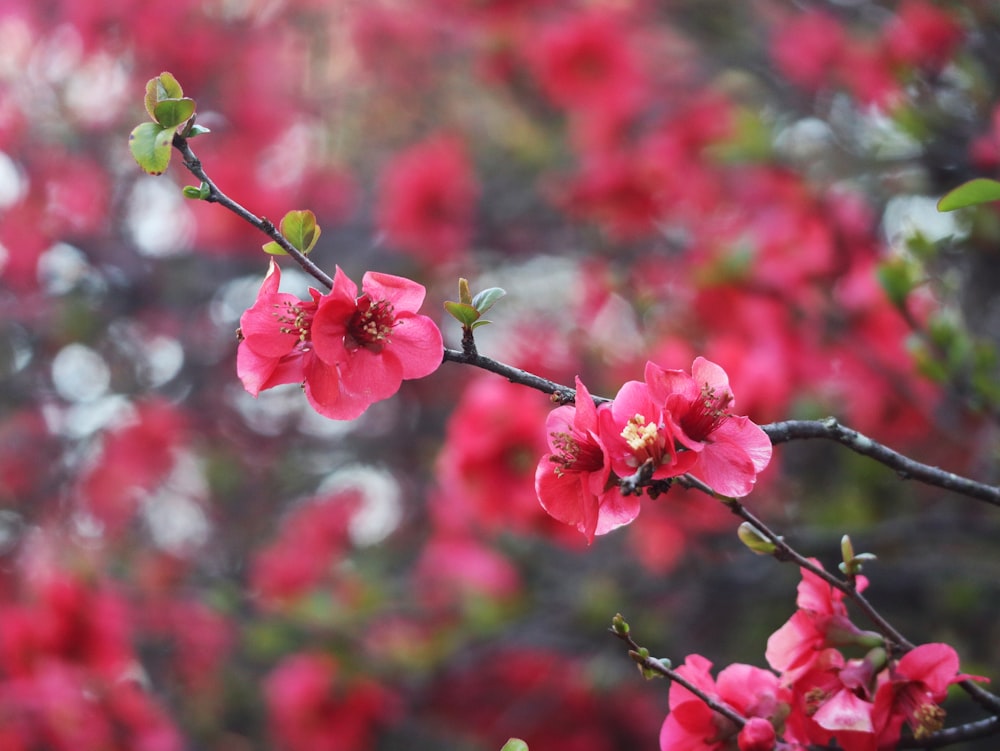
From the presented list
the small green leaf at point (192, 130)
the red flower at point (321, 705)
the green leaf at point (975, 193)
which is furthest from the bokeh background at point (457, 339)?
the small green leaf at point (192, 130)

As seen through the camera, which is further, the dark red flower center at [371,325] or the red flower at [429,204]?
the red flower at [429,204]

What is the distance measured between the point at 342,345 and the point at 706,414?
241mm

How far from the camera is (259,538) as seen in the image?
289cm

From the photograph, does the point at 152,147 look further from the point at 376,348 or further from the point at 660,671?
the point at 660,671

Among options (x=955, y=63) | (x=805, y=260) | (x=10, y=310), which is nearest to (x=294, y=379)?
(x=805, y=260)

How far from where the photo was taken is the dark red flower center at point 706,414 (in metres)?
0.56

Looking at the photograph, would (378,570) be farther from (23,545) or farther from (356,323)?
(356,323)

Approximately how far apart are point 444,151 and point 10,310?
1.19m

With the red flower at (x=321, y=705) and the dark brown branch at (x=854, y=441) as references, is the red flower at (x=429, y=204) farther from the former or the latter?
the dark brown branch at (x=854, y=441)

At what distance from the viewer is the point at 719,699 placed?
2.06ft

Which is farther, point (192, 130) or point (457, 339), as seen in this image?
point (457, 339)

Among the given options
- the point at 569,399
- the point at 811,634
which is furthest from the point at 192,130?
the point at 811,634

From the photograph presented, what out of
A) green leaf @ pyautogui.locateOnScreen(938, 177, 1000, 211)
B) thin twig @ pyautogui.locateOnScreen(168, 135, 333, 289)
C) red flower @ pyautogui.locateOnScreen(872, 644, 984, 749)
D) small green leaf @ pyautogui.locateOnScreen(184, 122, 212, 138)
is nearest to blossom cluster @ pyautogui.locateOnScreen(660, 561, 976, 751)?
red flower @ pyautogui.locateOnScreen(872, 644, 984, 749)

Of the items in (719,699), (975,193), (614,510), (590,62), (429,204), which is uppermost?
(975,193)
